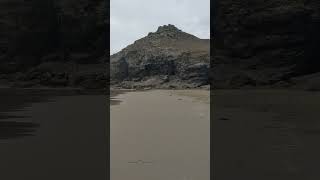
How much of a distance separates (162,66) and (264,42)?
94.8 ft

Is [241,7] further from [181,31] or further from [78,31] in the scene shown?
[181,31]

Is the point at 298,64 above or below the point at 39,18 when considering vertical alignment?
below

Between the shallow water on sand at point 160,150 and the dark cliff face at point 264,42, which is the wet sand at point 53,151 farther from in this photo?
the dark cliff face at point 264,42

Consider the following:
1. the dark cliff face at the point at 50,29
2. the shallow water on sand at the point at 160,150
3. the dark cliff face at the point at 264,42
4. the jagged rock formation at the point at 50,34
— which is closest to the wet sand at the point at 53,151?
the shallow water on sand at the point at 160,150

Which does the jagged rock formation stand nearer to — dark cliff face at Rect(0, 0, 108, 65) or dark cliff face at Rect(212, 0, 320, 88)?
dark cliff face at Rect(0, 0, 108, 65)

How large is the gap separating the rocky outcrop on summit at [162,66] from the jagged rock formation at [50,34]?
1512cm

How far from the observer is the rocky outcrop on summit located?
74875 mm

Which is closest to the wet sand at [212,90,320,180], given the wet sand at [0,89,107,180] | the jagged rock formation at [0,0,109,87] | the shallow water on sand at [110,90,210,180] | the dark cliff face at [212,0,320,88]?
the shallow water on sand at [110,90,210,180]

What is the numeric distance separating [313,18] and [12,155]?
4912 centimetres

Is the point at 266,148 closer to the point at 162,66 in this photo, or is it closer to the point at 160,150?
the point at 160,150

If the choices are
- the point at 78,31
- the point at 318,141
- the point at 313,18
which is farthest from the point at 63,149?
the point at 78,31

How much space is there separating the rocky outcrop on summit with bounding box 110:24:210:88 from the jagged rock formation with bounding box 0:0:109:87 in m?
15.1

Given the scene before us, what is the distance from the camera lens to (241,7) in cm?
5934

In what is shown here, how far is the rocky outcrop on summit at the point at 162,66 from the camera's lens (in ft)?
246
